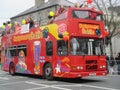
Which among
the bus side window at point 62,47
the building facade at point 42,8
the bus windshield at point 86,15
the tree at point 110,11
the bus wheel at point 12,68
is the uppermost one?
the building facade at point 42,8

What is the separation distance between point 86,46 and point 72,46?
918 millimetres

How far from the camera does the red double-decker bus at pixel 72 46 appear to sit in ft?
62.3

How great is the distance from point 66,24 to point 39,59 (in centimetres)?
375

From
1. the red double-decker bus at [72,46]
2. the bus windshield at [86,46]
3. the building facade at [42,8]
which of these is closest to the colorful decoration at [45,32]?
the red double-decker bus at [72,46]

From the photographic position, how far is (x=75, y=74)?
1877cm

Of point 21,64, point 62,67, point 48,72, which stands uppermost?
point 21,64

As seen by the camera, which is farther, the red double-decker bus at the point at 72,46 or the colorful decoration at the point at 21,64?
the colorful decoration at the point at 21,64

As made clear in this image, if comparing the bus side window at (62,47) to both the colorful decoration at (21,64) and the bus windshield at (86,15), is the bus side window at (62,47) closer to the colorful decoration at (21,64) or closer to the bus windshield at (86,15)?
the bus windshield at (86,15)

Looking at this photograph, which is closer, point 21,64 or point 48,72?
point 48,72

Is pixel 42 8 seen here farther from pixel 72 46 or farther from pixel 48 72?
pixel 72 46

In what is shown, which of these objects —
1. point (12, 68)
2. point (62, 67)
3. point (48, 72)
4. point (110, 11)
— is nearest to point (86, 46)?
point (62, 67)

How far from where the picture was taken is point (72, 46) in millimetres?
18891

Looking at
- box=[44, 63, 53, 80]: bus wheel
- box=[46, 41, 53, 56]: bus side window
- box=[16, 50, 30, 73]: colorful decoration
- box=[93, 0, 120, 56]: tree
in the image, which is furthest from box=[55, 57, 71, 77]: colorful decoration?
box=[93, 0, 120, 56]: tree

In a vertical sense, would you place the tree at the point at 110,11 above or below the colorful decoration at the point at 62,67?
above
